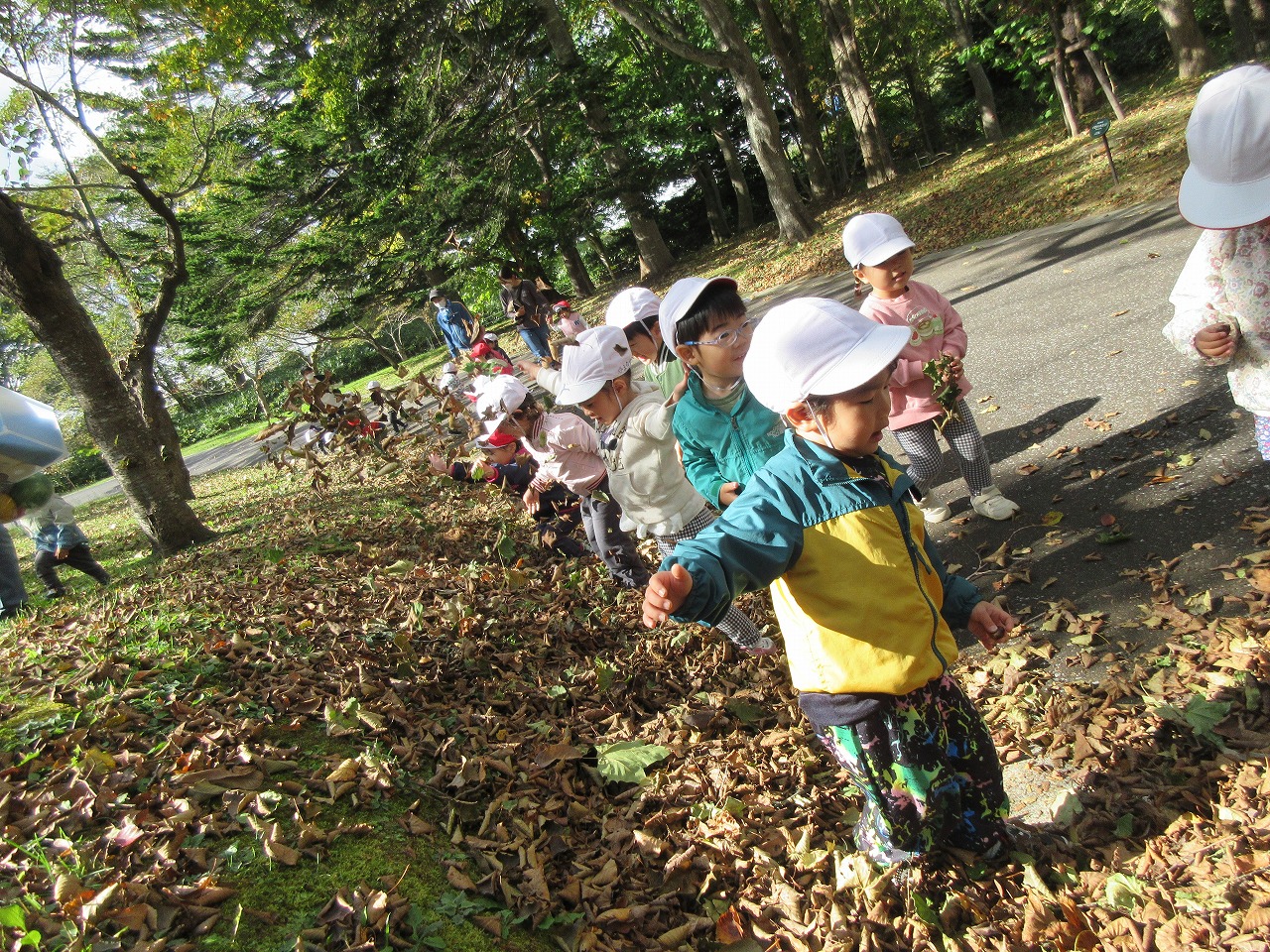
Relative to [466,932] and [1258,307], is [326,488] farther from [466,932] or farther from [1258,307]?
[1258,307]

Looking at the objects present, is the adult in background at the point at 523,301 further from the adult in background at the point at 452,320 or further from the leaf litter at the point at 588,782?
the leaf litter at the point at 588,782

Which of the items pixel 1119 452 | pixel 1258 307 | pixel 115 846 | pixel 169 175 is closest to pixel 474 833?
pixel 115 846

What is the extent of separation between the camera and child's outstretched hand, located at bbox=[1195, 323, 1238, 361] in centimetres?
272

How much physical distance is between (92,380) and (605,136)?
12745 millimetres

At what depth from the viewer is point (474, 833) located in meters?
3.06

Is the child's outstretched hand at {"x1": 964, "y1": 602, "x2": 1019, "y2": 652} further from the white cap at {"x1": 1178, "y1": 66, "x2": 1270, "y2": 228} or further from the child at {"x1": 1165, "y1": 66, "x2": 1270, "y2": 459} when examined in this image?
the white cap at {"x1": 1178, "y1": 66, "x2": 1270, "y2": 228}

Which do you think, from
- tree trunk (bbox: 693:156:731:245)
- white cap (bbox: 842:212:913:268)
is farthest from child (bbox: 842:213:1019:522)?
tree trunk (bbox: 693:156:731:245)

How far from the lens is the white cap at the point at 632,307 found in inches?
196

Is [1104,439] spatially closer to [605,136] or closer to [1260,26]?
[605,136]

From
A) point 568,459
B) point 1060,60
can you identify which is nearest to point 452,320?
point 568,459

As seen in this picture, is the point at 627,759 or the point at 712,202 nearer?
the point at 627,759

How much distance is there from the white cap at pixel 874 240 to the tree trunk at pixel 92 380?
623 cm

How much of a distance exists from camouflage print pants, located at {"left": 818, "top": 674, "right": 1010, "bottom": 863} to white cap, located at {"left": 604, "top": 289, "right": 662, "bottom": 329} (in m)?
3.20

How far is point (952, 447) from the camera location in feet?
14.5
